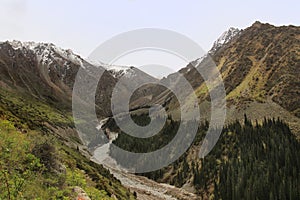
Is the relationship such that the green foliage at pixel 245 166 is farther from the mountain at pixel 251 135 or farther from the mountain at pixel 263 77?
the mountain at pixel 263 77

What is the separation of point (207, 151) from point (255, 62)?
6778cm

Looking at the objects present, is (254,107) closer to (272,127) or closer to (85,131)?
(272,127)

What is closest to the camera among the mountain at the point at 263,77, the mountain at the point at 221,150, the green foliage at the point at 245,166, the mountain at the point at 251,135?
the mountain at the point at 221,150

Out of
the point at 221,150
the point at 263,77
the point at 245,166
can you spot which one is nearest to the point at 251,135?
the point at 221,150

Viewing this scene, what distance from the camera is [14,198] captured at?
1201 cm

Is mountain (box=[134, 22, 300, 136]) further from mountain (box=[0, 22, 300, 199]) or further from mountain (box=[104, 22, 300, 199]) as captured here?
mountain (box=[0, 22, 300, 199])

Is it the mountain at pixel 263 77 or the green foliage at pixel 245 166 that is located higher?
the mountain at pixel 263 77

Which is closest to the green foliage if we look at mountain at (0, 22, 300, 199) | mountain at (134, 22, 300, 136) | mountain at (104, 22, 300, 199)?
mountain at (104, 22, 300, 199)

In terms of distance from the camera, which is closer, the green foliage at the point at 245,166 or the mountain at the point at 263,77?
the green foliage at the point at 245,166

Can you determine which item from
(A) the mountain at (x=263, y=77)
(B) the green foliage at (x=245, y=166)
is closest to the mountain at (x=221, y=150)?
(B) the green foliage at (x=245, y=166)

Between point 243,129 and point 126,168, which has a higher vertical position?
point 243,129

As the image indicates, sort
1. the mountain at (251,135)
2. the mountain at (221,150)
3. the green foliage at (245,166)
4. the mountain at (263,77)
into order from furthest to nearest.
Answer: the mountain at (263,77), the mountain at (251,135), the green foliage at (245,166), the mountain at (221,150)

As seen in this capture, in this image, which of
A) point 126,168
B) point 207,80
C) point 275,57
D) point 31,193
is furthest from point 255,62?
point 31,193

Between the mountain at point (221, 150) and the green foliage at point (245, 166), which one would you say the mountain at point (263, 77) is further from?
the green foliage at point (245, 166)
